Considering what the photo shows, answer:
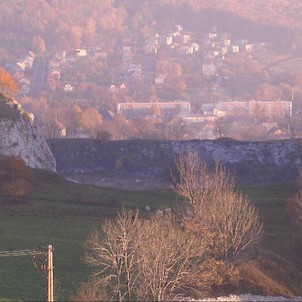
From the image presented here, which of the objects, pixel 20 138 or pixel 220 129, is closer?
pixel 20 138

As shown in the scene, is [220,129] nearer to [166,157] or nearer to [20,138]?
[166,157]

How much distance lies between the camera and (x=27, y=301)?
30.6 m

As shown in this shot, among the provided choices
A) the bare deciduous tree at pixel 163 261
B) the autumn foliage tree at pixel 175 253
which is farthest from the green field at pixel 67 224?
the bare deciduous tree at pixel 163 261

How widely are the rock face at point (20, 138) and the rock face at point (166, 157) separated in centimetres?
1230

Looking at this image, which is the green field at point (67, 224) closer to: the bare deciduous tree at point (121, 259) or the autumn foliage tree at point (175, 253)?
the autumn foliage tree at point (175, 253)

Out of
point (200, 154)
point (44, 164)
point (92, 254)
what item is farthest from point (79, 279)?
point (200, 154)

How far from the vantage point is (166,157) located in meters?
84.7

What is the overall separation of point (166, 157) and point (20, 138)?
22576 mm

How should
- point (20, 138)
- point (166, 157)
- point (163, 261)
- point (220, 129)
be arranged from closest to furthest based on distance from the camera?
point (163, 261)
point (20, 138)
point (166, 157)
point (220, 129)

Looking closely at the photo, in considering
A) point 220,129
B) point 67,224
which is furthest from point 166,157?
point 67,224

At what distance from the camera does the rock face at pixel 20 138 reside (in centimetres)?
6412

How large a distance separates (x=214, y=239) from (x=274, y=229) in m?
9.87

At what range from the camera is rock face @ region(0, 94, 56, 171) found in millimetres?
64125

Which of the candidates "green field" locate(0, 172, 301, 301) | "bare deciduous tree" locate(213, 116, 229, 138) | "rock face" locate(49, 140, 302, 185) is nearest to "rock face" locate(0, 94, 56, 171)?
"green field" locate(0, 172, 301, 301)
